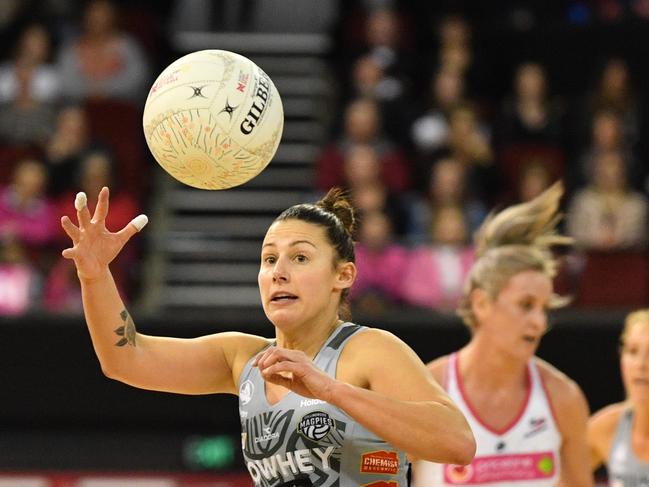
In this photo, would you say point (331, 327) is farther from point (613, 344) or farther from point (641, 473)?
point (613, 344)

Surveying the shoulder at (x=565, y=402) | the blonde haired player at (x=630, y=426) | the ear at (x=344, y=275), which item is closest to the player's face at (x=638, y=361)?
the blonde haired player at (x=630, y=426)

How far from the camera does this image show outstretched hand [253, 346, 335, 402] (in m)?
3.35

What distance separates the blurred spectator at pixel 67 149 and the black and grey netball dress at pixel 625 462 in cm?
536

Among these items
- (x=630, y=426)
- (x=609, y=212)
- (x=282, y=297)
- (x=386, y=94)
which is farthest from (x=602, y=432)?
(x=386, y=94)

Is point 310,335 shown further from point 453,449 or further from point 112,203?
point 112,203

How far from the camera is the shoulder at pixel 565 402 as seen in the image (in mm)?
5203

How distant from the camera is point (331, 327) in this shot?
→ 3963mm

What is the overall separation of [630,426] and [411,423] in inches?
102

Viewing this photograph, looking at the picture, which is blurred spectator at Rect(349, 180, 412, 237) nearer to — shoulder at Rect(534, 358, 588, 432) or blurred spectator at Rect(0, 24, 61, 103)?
blurred spectator at Rect(0, 24, 61, 103)

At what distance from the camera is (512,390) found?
17.5 feet

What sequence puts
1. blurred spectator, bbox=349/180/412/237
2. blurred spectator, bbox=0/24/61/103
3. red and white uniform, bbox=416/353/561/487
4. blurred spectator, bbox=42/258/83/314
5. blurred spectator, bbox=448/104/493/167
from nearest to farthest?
red and white uniform, bbox=416/353/561/487 → blurred spectator, bbox=42/258/83/314 → blurred spectator, bbox=349/180/412/237 → blurred spectator, bbox=448/104/493/167 → blurred spectator, bbox=0/24/61/103

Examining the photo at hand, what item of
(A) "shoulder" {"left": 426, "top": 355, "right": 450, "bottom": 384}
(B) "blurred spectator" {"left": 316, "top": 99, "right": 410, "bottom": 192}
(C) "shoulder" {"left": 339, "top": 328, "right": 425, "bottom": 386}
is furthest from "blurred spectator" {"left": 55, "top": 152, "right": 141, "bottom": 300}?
(C) "shoulder" {"left": 339, "top": 328, "right": 425, "bottom": 386}

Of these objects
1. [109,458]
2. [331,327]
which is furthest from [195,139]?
[109,458]

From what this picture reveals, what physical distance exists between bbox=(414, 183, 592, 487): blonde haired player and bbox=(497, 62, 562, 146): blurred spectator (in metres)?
5.04
